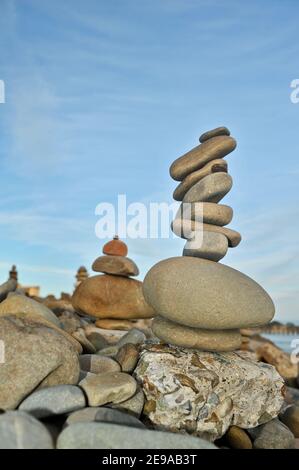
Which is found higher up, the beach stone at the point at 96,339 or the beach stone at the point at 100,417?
the beach stone at the point at 100,417

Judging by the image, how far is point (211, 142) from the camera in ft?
25.2

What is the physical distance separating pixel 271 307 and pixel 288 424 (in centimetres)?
229

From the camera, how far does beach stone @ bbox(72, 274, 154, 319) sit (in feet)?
41.6

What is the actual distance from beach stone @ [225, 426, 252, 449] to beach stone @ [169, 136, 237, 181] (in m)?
4.17

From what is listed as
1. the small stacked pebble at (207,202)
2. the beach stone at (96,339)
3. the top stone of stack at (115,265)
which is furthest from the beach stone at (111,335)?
the small stacked pebble at (207,202)

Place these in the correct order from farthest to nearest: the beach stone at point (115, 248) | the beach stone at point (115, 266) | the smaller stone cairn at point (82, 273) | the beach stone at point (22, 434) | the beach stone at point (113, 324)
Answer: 1. the smaller stone cairn at point (82, 273)
2. the beach stone at point (115, 248)
3. the beach stone at point (115, 266)
4. the beach stone at point (113, 324)
5. the beach stone at point (22, 434)

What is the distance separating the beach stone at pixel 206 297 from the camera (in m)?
6.59

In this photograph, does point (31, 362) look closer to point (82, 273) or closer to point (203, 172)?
point (203, 172)

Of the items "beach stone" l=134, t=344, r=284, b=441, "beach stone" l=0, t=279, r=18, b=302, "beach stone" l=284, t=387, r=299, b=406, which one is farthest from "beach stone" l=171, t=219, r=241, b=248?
"beach stone" l=0, t=279, r=18, b=302

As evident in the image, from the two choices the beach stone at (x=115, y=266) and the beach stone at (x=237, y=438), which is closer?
the beach stone at (x=237, y=438)

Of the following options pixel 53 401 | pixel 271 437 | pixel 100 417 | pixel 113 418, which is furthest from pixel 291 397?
pixel 53 401

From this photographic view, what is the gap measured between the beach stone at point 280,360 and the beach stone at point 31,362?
1125cm

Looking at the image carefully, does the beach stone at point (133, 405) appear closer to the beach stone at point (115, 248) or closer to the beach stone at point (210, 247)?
the beach stone at point (210, 247)
